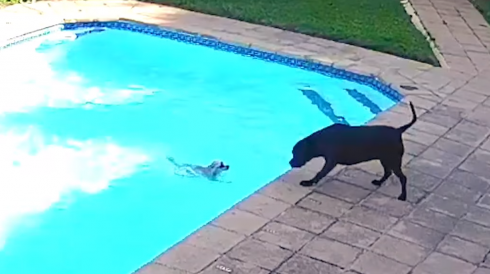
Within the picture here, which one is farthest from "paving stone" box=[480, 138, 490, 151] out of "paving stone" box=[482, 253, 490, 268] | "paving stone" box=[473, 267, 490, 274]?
"paving stone" box=[473, 267, 490, 274]

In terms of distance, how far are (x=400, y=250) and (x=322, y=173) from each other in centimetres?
63

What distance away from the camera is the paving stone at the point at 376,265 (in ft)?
10.6

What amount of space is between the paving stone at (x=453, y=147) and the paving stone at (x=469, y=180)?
0.23 meters

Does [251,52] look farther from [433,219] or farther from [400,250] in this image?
[400,250]

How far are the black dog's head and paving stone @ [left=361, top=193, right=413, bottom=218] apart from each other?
0.34 m

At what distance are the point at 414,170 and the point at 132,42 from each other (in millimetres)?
3138

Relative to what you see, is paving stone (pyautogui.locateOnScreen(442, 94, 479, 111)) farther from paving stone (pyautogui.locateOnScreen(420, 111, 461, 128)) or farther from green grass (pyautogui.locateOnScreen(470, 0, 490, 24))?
green grass (pyautogui.locateOnScreen(470, 0, 490, 24))

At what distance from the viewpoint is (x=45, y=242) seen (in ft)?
13.4

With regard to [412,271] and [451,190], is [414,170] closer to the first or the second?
[451,190]

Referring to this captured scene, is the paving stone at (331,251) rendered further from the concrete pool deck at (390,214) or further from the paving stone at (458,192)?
the paving stone at (458,192)

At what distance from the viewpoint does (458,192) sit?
3.98 meters

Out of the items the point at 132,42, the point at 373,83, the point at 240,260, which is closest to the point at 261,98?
the point at 373,83

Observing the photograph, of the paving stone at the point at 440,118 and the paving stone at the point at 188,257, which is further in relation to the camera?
the paving stone at the point at 440,118

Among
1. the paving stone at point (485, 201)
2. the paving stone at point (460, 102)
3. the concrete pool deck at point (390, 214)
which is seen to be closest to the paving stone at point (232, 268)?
the concrete pool deck at point (390, 214)
